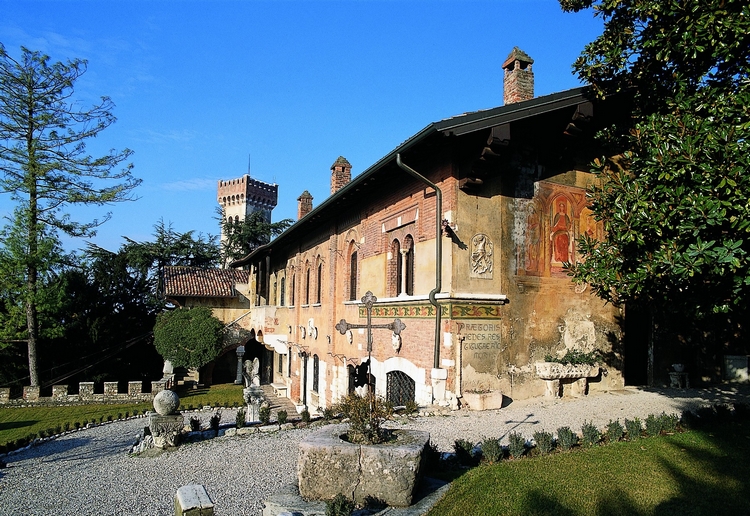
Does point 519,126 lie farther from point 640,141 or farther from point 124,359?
point 124,359

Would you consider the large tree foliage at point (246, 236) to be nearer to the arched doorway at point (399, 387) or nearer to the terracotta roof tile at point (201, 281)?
the terracotta roof tile at point (201, 281)

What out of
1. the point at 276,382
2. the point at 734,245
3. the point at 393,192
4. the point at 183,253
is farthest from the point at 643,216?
the point at 183,253

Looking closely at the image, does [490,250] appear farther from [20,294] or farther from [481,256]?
[20,294]

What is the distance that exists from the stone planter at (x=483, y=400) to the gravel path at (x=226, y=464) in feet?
0.65

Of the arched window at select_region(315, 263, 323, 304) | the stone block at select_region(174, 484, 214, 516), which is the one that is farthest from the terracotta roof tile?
the stone block at select_region(174, 484, 214, 516)

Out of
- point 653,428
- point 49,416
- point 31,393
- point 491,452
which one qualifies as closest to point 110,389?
point 31,393

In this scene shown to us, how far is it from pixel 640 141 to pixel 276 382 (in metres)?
24.6

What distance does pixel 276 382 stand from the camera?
95.6ft

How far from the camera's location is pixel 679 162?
21.9 feet

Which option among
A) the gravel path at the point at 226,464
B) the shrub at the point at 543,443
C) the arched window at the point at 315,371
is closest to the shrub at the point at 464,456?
the shrub at the point at 543,443

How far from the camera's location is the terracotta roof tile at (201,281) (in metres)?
30.6

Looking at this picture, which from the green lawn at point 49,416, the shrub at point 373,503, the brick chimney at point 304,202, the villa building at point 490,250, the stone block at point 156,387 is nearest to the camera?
the shrub at point 373,503

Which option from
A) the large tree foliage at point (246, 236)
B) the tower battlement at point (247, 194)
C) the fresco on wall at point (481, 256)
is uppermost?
the tower battlement at point (247, 194)

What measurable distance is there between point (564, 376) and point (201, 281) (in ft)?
82.4
